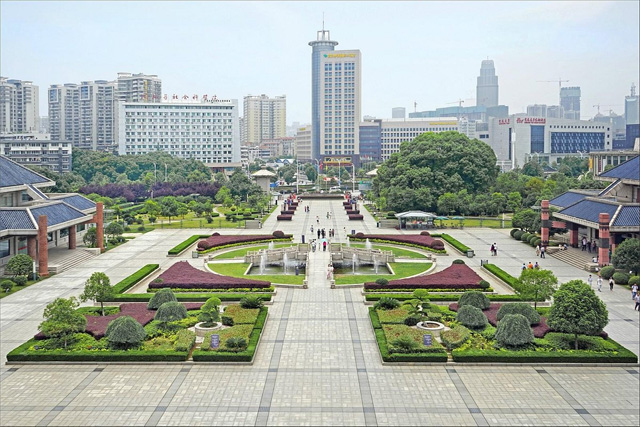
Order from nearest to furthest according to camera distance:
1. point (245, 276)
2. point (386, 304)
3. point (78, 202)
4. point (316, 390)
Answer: point (316, 390) → point (386, 304) → point (245, 276) → point (78, 202)

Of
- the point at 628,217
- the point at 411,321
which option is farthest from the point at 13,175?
the point at 628,217

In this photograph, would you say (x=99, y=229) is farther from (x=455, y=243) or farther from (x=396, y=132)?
(x=396, y=132)

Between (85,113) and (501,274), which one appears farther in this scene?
(85,113)

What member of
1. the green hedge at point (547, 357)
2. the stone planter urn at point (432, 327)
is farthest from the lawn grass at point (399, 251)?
the green hedge at point (547, 357)

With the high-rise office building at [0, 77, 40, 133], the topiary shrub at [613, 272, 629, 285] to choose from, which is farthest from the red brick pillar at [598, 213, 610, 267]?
the high-rise office building at [0, 77, 40, 133]

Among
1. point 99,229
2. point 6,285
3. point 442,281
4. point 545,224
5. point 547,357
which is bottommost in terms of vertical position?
point 547,357

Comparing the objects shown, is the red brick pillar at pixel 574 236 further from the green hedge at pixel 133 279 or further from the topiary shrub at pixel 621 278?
the green hedge at pixel 133 279

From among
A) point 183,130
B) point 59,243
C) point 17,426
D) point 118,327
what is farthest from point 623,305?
point 183,130
